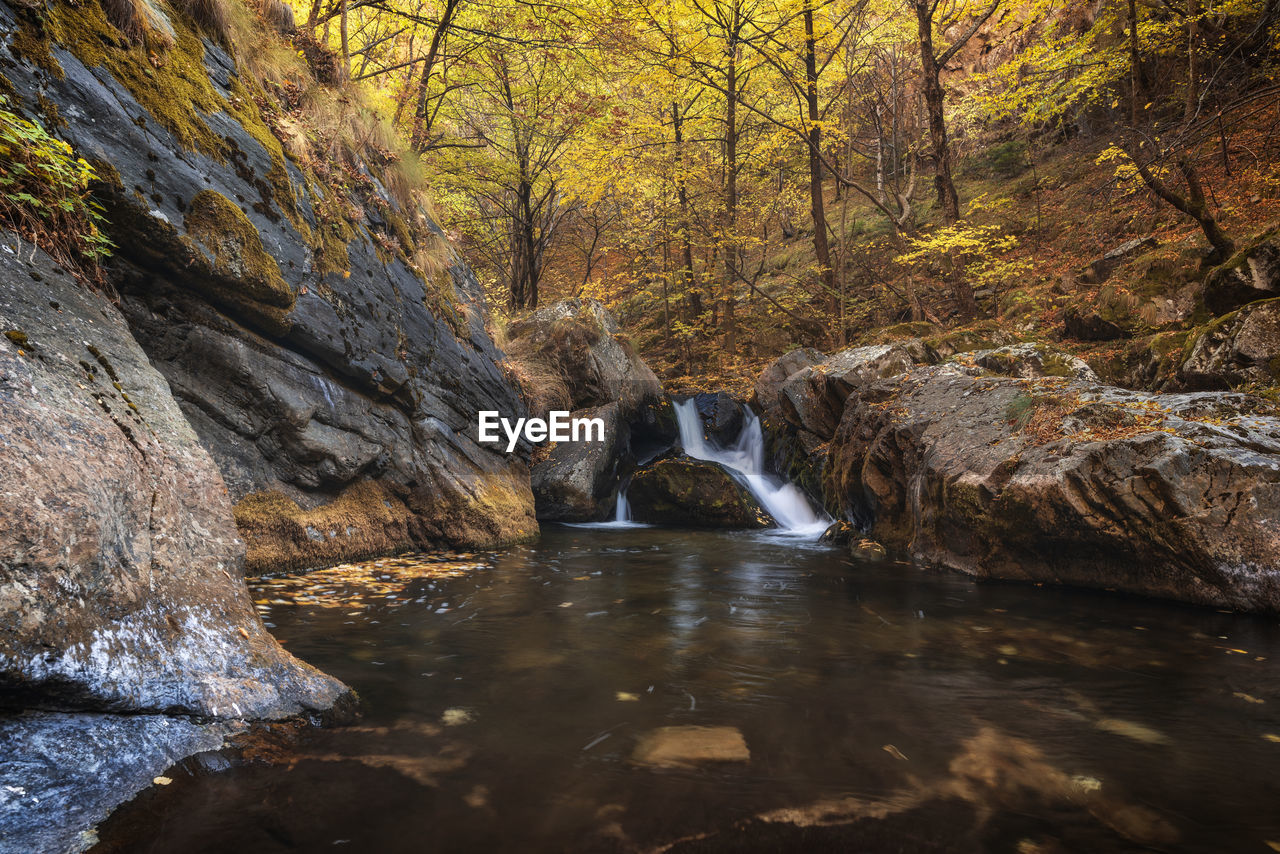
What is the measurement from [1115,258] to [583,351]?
10398 mm

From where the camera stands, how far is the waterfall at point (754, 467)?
12.2 m

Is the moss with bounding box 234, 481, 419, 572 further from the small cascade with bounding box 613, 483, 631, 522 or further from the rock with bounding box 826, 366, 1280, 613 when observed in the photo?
the rock with bounding box 826, 366, 1280, 613

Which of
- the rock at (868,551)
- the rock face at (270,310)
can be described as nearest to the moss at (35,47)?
the rock face at (270,310)

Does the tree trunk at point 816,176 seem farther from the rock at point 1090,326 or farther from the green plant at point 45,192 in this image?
the green plant at point 45,192

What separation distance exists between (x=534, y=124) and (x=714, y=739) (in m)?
16.4

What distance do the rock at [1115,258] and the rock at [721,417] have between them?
7.43 m

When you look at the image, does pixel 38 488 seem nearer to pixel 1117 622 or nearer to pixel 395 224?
pixel 1117 622

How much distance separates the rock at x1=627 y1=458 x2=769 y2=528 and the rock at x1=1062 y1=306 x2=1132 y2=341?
6.41m

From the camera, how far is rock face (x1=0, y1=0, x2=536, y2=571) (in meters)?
5.41

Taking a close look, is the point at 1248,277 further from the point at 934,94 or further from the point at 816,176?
the point at 816,176

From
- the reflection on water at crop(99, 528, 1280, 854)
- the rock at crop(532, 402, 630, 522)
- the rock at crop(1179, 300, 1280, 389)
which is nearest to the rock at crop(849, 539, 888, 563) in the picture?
the reflection on water at crop(99, 528, 1280, 854)

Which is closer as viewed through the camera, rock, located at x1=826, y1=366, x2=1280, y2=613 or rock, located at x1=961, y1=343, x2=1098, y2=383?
rock, located at x1=826, y1=366, x2=1280, y2=613

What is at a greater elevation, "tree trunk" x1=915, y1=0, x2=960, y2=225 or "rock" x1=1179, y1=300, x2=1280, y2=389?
"tree trunk" x1=915, y1=0, x2=960, y2=225

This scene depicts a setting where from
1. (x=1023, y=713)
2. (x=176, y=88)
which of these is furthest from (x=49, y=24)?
(x=1023, y=713)
